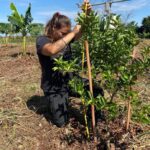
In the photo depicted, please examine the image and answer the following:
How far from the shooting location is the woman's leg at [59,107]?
470 cm

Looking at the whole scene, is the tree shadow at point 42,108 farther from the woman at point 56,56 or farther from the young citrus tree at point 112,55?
the young citrus tree at point 112,55

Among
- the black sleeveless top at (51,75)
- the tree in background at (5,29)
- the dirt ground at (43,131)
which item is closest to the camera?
the dirt ground at (43,131)

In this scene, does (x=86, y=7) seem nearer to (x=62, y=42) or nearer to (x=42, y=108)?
(x=62, y=42)

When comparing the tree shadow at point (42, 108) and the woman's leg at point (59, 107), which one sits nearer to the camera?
the woman's leg at point (59, 107)

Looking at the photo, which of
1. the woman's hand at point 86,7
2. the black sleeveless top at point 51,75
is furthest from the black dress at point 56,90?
the woman's hand at point 86,7

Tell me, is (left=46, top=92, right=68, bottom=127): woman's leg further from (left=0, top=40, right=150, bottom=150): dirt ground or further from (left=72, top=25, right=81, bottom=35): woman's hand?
(left=72, top=25, right=81, bottom=35): woman's hand

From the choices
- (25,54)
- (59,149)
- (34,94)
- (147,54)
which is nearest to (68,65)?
(147,54)

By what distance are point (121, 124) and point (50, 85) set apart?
0.97 m

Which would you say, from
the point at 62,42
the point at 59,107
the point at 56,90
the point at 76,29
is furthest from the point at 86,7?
the point at 59,107

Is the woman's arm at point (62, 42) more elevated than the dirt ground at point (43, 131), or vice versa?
the woman's arm at point (62, 42)

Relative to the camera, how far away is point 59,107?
474 cm

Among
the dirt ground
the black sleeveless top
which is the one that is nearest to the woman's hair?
the black sleeveless top

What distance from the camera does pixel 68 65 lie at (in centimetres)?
377

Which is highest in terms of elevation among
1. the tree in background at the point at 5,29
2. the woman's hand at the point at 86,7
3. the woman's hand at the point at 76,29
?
the tree in background at the point at 5,29
